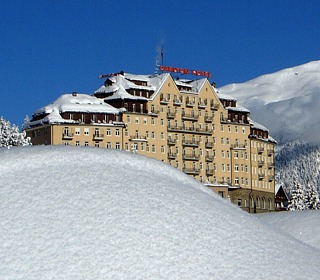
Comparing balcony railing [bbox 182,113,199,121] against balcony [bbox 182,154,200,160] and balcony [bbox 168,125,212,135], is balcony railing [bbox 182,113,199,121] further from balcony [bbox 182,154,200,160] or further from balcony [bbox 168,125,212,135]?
balcony [bbox 182,154,200,160]

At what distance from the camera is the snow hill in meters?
19.9

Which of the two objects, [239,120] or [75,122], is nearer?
[75,122]

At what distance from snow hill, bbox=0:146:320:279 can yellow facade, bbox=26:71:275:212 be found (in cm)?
11501

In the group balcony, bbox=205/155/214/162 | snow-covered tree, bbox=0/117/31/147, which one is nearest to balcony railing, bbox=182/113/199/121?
balcony, bbox=205/155/214/162

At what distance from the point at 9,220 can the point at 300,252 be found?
270 inches

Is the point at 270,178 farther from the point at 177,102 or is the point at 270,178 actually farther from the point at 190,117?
the point at 177,102

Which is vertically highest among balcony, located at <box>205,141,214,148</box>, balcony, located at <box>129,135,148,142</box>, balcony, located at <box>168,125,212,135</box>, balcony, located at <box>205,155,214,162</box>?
balcony, located at <box>168,125,212,135</box>

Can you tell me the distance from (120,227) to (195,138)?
438 feet

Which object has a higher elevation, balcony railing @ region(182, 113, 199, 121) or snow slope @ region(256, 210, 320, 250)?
balcony railing @ region(182, 113, 199, 121)

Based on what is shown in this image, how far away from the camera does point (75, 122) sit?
14088 centimetres

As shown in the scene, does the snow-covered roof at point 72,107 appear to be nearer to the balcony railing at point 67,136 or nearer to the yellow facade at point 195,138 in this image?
the yellow facade at point 195,138

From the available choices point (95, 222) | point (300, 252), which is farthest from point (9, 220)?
point (300, 252)

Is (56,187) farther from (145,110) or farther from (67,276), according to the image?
(145,110)

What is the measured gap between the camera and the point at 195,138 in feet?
508
